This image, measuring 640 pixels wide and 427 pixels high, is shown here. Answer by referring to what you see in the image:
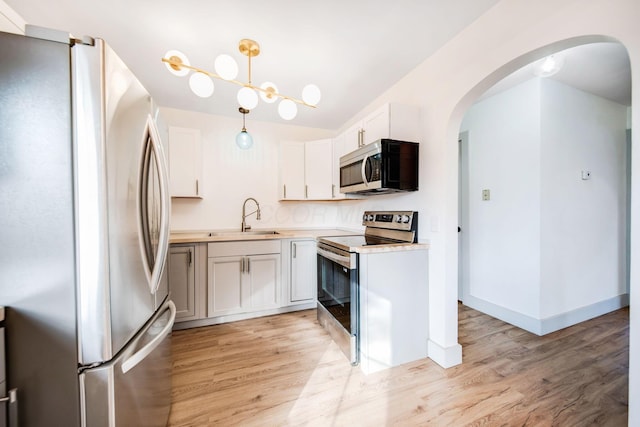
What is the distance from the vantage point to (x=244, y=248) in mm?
2516

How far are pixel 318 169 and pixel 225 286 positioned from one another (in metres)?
1.82

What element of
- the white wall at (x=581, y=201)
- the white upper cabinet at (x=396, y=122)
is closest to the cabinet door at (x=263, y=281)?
the white upper cabinet at (x=396, y=122)

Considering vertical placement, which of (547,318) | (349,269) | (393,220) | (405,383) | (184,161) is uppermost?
(184,161)

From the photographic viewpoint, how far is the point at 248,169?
3.27 metres

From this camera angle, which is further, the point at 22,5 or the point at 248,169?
the point at 248,169

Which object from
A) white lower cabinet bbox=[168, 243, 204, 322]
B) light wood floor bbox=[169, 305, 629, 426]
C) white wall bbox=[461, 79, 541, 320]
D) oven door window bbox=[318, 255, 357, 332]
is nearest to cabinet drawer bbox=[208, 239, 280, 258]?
white lower cabinet bbox=[168, 243, 204, 322]

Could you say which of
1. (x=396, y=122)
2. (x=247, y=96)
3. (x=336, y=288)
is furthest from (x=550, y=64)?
(x=336, y=288)

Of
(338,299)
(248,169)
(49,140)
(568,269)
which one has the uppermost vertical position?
(248,169)

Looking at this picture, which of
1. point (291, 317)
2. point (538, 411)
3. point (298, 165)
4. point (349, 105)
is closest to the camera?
point (538, 411)

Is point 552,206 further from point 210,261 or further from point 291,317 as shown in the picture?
point 210,261

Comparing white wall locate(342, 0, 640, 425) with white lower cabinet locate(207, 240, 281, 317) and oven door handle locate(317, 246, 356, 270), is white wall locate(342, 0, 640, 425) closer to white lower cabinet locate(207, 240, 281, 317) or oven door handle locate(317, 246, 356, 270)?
oven door handle locate(317, 246, 356, 270)

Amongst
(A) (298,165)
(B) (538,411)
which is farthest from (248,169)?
(B) (538,411)

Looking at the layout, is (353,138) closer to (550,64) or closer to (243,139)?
(243,139)

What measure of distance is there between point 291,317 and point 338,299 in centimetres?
84
